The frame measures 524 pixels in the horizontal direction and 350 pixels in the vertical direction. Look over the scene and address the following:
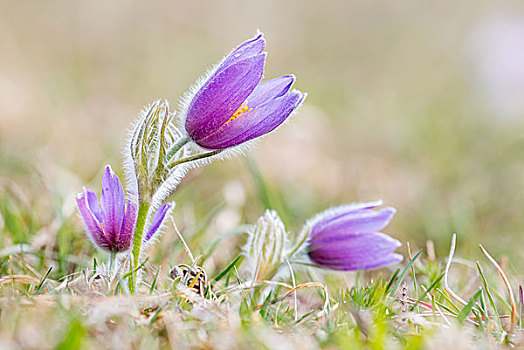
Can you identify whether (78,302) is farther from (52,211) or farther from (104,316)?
(52,211)

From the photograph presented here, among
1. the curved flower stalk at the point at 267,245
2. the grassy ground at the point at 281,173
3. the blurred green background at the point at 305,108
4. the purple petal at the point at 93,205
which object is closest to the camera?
the grassy ground at the point at 281,173

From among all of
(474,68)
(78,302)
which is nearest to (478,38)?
(474,68)

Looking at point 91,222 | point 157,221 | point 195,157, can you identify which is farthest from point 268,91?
point 91,222

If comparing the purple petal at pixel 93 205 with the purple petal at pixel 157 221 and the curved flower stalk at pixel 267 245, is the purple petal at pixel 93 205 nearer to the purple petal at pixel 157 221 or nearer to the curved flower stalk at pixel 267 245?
the purple petal at pixel 157 221

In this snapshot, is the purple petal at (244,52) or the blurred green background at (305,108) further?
the blurred green background at (305,108)

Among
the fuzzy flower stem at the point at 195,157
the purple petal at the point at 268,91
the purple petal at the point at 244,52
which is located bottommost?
the fuzzy flower stem at the point at 195,157

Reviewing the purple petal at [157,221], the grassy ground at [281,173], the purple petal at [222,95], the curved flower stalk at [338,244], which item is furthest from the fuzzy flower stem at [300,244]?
the purple petal at [222,95]

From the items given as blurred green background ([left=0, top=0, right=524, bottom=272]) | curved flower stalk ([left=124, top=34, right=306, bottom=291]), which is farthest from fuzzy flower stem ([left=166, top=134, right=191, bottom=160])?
blurred green background ([left=0, top=0, right=524, bottom=272])
